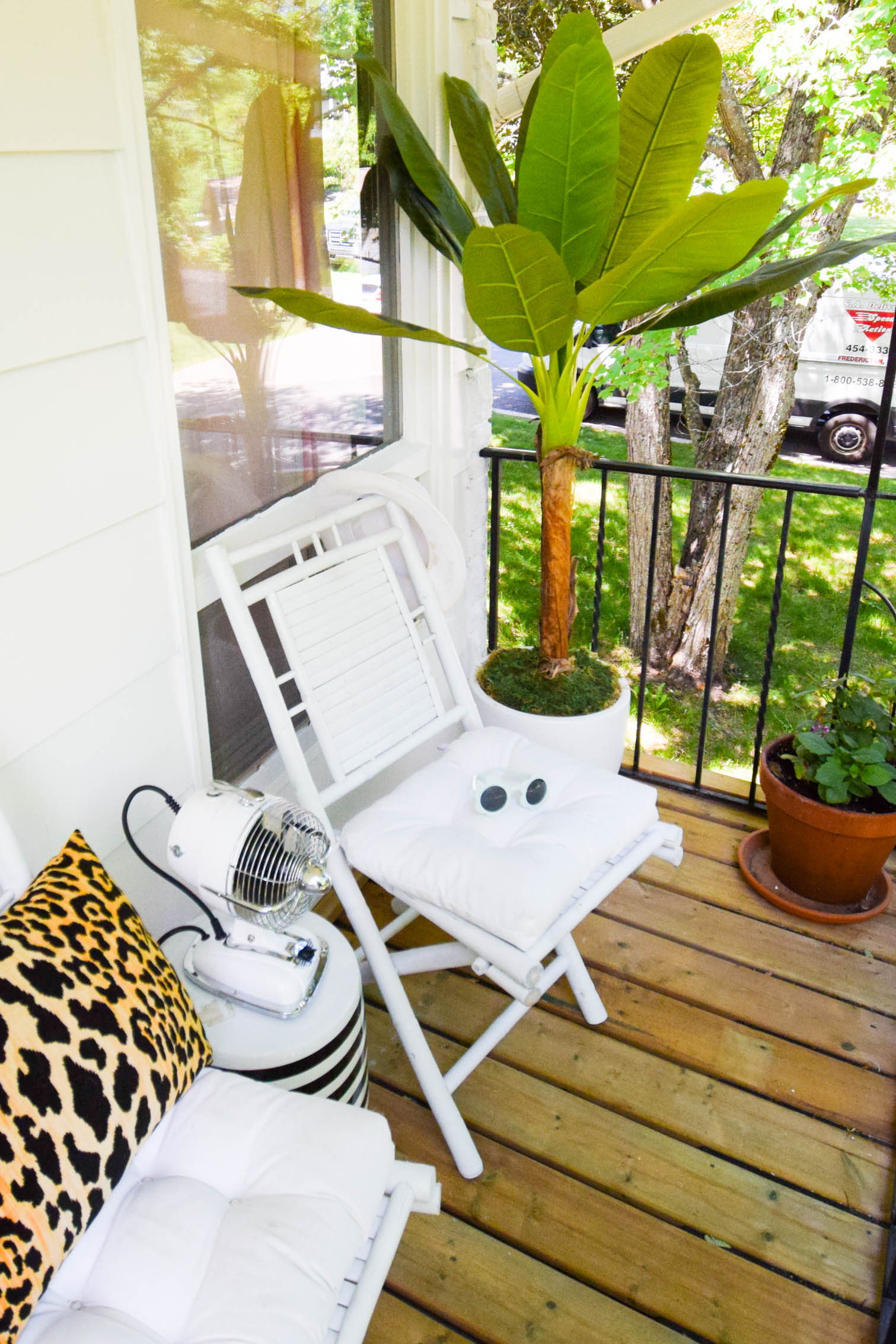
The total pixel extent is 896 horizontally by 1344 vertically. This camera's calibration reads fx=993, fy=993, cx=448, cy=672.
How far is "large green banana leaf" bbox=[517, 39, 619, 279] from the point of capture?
Answer: 173 cm

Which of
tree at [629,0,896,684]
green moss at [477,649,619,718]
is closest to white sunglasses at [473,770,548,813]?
green moss at [477,649,619,718]

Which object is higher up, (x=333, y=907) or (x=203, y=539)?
(x=203, y=539)

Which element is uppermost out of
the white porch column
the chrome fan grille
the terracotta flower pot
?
the white porch column

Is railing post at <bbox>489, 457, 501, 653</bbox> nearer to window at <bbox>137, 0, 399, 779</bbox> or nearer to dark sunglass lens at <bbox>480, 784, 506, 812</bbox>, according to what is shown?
window at <bbox>137, 0, 399, 779</bbox>

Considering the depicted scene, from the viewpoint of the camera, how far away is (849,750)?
2209 mm

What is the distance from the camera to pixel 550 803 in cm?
183

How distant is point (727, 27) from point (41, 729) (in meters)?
5.56

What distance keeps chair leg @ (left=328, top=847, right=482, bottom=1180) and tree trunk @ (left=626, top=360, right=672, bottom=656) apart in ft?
11.4

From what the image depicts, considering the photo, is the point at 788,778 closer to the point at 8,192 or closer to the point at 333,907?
the point at 333,907

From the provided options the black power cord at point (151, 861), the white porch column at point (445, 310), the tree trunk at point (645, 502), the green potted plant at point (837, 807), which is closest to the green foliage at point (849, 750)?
the green potted plant at point (837, 807)

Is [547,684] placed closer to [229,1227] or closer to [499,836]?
[499,836]

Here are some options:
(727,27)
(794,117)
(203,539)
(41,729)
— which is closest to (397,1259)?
(41,729)

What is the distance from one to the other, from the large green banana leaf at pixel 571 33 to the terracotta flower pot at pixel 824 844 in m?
1.56

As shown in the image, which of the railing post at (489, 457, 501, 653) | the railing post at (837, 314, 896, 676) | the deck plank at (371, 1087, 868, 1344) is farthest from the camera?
the railing post at (489, 457, 501, 653)
